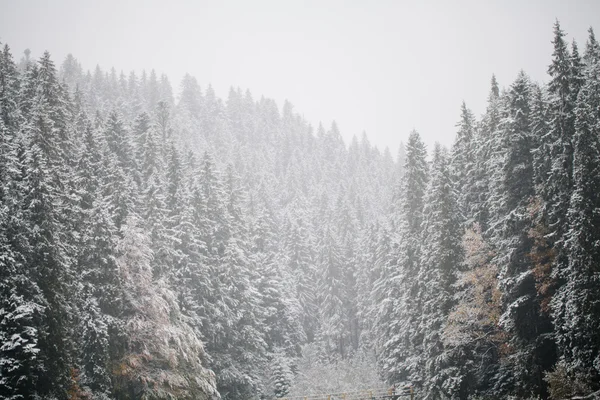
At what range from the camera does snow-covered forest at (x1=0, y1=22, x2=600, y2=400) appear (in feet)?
60.4

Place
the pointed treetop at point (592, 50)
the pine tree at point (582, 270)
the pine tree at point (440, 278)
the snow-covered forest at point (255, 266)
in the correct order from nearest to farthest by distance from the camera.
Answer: the pine tree at point (582, 270) → the snow-covered forest at point (255, 266) → the pine tree at point (440, 278) → the pointed treetop at point (592, 50)

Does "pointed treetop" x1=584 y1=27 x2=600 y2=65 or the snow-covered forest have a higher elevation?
"pointed treetop" x1=584 y1=27 x2=600 y2=65

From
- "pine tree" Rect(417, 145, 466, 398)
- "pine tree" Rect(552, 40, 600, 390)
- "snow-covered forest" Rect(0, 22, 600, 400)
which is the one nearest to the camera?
"pine tree" Rect(552, 40, 600, 390)

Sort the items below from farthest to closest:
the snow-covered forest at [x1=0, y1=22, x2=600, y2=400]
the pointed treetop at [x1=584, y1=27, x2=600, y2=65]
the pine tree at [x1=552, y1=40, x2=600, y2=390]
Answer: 1. the pointed treetop at [x1=584, y1=27, x2=600, y2=65]
2. the snow-covered forest at [x1=0, y1=22, x2=600, y2=400]
3. the pine tree at [x1=552, y1=40, x2=600, y2=390]

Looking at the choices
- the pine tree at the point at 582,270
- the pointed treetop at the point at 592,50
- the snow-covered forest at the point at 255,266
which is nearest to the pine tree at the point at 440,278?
the snow-covered forest at the point at 255,266

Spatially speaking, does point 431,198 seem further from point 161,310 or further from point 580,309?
point 161,310

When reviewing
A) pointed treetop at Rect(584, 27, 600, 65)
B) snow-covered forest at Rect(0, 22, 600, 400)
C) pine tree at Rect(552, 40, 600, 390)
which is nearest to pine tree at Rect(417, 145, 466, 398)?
snow-covered forest at Rect(0, 22, 600, 400)

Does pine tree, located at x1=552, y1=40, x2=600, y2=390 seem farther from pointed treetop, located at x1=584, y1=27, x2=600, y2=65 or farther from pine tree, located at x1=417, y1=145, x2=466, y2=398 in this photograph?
pointed treetop, located at x1=584, y1=27, x2=600, y2=65

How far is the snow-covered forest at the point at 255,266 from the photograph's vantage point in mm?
18422

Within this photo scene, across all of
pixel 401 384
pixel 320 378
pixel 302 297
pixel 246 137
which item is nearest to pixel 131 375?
pixel 401 384

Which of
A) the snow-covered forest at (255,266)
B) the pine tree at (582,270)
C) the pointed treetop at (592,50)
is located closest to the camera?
the pine tree at (582,270)

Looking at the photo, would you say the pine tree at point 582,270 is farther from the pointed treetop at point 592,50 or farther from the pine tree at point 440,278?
the pointed treetop at point 592,50

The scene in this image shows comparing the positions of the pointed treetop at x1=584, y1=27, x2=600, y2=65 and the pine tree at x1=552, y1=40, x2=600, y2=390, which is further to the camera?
the pointed treetop at x1=584, y1=27, x2=600, y2=65

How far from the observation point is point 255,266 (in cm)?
4619
